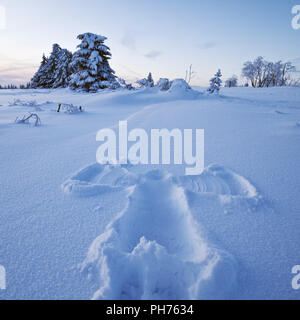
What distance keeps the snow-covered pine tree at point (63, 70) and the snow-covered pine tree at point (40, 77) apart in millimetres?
2580

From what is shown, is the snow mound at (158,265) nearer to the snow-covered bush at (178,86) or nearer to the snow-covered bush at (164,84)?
the snow-covered bush at (178,86)

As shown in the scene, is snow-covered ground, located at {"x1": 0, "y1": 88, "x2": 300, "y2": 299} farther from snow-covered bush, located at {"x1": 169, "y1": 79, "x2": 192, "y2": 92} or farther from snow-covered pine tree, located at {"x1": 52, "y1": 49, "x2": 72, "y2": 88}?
snow-covered pine tree, located at {"x1": 52, "y1": 49, "x2": 72, "y2": 88}

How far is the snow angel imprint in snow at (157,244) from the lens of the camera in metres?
1.07

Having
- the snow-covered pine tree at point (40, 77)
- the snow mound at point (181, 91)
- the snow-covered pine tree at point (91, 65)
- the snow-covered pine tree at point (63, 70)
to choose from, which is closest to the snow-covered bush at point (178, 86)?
the snow mound at point (181, 91)

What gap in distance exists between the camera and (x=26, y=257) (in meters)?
1.20

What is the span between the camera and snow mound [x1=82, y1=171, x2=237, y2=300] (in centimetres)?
105

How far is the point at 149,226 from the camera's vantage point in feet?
5.13

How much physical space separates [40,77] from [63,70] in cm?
502

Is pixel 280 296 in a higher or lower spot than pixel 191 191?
lower

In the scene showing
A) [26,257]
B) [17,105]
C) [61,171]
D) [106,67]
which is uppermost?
[106,67]

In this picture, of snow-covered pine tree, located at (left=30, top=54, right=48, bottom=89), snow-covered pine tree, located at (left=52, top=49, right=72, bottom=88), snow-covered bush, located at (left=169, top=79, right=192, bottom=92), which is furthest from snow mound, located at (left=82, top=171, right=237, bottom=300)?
snow-covered pine tree, located at (left=30, top=54, right=48, bottom=89)
